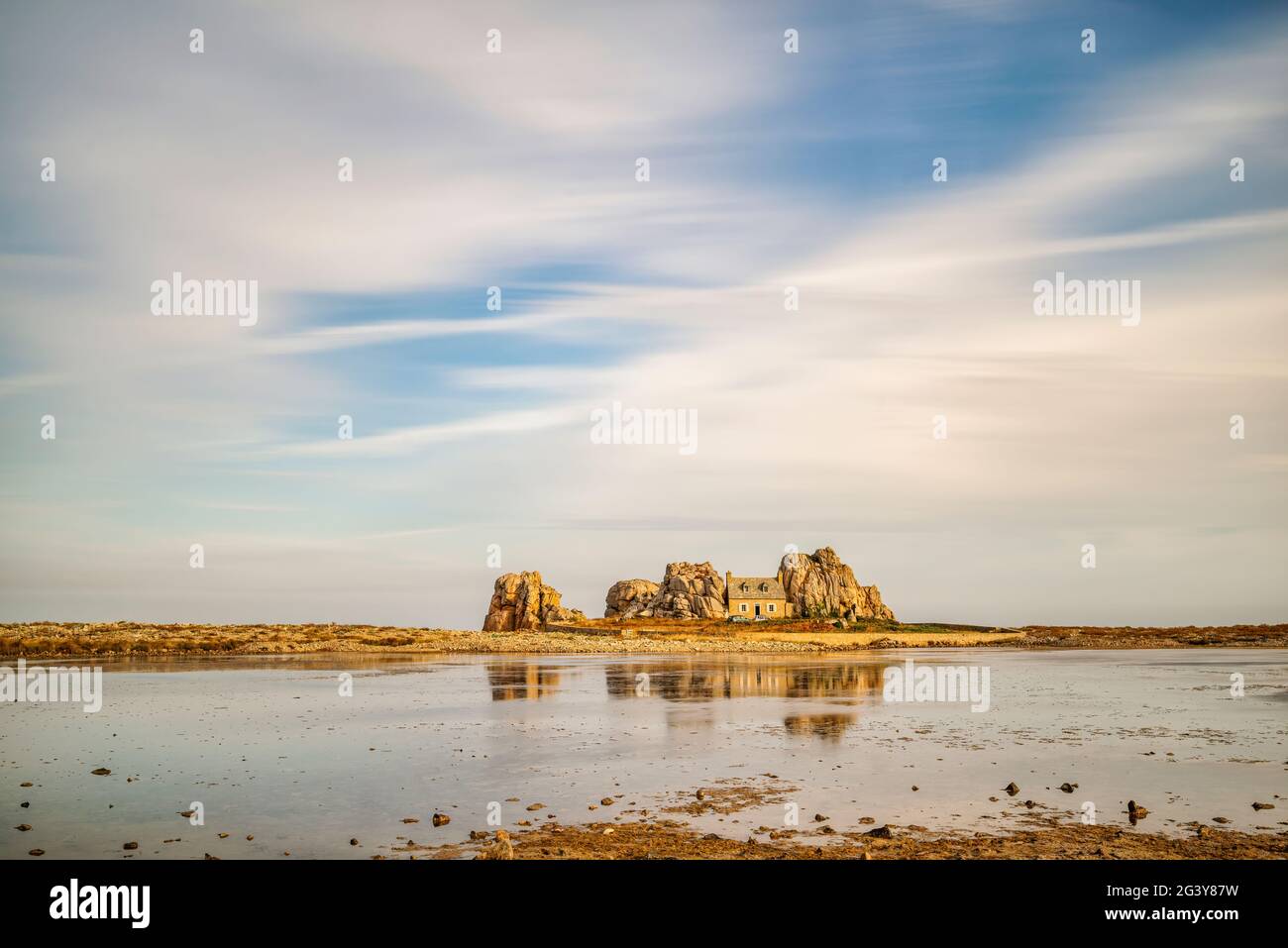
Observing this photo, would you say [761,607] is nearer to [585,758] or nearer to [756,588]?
[756,588]

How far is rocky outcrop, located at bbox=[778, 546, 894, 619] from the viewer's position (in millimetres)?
138000

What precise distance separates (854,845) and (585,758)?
10802 mm

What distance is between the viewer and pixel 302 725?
30906mm

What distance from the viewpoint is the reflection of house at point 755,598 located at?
136 m

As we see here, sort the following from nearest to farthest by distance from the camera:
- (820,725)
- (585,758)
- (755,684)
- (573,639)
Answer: (585,758) → (820,725) → (755,684) → (573,639)

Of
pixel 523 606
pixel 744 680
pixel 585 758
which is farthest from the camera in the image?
pixel 523 606

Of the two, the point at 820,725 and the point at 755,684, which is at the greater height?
the point at 820,725

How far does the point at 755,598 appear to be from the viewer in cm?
13725

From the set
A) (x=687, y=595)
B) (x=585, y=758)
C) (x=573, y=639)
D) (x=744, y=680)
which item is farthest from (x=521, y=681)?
(x=687, y=595)

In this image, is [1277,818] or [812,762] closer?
[1277,818]
